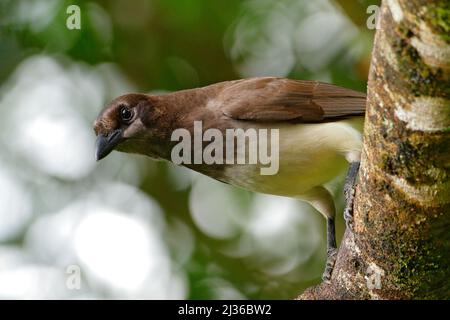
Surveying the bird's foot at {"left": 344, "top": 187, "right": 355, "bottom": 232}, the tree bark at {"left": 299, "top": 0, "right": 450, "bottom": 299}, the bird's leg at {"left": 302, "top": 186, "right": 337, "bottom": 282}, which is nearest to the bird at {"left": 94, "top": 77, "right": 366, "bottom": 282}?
the bird's leg at {"left": 302, "top": 186, "right": 337, "bottom": 282}

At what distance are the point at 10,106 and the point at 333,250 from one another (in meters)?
3.85

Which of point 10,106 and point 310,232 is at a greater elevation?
point 10,106

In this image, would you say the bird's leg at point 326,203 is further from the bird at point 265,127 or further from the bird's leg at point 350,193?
the bird's leg at point 350,193

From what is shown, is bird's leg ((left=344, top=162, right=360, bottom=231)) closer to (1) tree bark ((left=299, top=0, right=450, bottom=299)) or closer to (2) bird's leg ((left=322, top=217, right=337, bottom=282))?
(1) tree bark ((left=299, top=0, right=450, bottom=299))

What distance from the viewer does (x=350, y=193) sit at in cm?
413

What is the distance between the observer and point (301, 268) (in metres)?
7.27

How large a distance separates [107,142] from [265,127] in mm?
1156

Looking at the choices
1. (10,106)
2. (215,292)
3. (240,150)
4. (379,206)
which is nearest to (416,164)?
(379,206)

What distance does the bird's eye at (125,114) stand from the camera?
542cm

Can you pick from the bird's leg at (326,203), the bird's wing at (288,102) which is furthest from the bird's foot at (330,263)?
the bird's wing at (288,102)

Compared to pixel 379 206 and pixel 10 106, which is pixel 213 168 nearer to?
pixel 379 206

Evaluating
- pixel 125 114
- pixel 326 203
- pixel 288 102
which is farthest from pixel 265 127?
pixel 125 114

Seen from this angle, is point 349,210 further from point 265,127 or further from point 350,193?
point 265,127

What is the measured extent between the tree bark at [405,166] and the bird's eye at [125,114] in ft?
7.48
